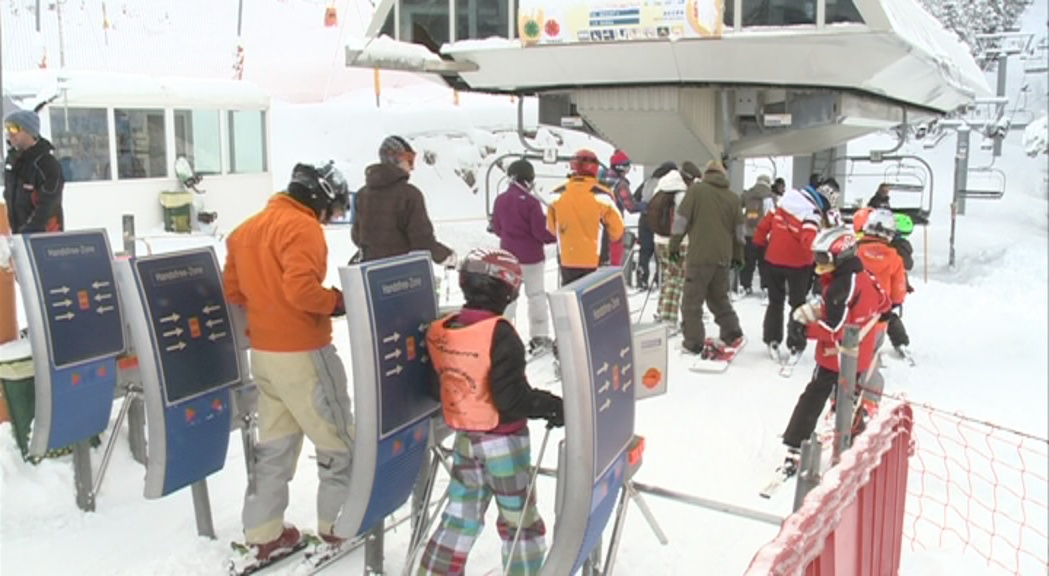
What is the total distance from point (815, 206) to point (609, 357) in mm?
5063

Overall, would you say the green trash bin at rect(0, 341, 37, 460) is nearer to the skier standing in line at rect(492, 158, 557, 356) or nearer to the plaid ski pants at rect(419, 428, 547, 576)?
the plaid ski pants at rect(419, 428, 547, 576)

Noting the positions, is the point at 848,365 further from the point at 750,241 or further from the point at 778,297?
the point at 750,241

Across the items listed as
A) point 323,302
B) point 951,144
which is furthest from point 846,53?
point 951,144

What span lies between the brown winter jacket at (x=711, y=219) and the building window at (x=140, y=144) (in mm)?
10844

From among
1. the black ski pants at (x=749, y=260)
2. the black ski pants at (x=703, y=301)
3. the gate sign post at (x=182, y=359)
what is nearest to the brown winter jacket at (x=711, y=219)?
the black ski pants at (x=703, y=301)

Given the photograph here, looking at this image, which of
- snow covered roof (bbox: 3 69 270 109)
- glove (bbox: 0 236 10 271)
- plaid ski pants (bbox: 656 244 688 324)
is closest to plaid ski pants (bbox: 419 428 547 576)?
glove (bbox: 0 236 10 271)

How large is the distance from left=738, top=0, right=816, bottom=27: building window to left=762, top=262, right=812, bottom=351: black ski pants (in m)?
4.19

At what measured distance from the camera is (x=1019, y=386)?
713cm

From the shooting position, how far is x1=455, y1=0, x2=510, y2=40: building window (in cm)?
1285

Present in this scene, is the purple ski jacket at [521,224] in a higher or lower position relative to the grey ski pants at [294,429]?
higher

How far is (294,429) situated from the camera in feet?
12.7

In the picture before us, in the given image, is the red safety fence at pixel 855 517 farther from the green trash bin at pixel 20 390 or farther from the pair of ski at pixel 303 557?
the green trash bin at pixel 20 390

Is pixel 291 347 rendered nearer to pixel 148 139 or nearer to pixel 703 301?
pixel 703 301

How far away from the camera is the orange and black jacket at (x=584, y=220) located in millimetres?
6762
